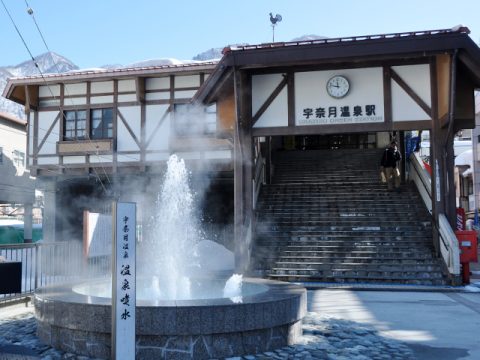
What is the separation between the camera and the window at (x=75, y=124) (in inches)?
745

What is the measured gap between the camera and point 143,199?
1934cm

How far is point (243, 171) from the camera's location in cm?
1312

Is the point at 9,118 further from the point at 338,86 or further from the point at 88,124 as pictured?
the point at 338,86

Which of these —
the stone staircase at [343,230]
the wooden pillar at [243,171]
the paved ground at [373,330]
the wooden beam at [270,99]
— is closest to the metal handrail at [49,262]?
the paved ground at [373,330]

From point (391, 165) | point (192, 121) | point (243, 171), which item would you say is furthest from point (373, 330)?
point (192, 121)

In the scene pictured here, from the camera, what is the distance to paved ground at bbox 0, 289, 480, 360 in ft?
18.5

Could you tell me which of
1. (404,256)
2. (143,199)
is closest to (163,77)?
(143,199)

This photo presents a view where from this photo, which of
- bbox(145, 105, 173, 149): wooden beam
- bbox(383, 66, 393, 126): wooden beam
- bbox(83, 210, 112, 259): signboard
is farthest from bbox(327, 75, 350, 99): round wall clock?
bbox(145, 105, 173, 149): wooden beam

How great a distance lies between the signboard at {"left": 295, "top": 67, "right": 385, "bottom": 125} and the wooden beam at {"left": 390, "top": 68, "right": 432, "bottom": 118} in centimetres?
36

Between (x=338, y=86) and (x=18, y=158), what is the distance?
1992 cm

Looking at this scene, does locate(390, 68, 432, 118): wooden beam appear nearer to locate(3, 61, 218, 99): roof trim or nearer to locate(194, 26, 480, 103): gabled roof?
locate(194, 26, 480, 103): gabled roof

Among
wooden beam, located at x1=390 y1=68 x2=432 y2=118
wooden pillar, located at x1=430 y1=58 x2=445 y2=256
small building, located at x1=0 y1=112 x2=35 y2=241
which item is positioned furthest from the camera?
small building, located at x1=0 y1=112 x2=35 y2=241

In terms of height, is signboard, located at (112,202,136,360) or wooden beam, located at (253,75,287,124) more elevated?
wooden beam, located at (253,75,287,124)

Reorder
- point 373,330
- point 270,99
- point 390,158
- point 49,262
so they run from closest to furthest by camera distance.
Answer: point 373,330, point 49,262, point 270,99, point 390,158
